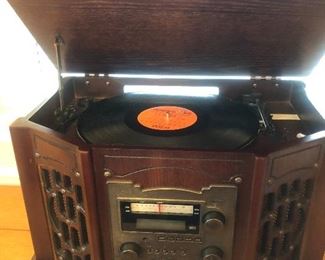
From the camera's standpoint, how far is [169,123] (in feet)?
3.33

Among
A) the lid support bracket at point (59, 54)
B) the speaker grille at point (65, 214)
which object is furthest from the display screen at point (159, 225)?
the lid support bracket at point (59, 54)

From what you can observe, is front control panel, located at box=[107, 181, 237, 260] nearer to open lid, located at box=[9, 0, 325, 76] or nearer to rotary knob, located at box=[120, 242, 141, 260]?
rotary knob, located at box=[120, 242, 141, 260]

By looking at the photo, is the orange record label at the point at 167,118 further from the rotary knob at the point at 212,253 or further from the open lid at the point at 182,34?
the rotary knob at the point at 212,253

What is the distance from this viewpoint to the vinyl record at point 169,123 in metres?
0.93

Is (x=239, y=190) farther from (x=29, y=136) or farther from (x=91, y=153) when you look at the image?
(x=29, y=136)

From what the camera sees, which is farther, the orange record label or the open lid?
the orange record label

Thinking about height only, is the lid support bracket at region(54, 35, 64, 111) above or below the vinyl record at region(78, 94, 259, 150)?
above

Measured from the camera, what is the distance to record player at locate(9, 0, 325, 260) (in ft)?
2.69

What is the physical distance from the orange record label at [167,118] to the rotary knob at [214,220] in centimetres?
25

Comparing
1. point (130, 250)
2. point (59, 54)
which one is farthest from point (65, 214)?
point (59, 54)

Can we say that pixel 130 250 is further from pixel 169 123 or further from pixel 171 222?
pixel 169 123

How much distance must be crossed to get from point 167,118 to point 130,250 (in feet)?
1.22

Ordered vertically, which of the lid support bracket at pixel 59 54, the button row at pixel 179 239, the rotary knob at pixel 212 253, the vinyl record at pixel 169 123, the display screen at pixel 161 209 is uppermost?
the lid support bracket at pixel 59 54

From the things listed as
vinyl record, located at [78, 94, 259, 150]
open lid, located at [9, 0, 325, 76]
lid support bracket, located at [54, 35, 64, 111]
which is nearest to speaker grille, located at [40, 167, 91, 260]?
vinyl record, located at [78, 94, 259, 150]
